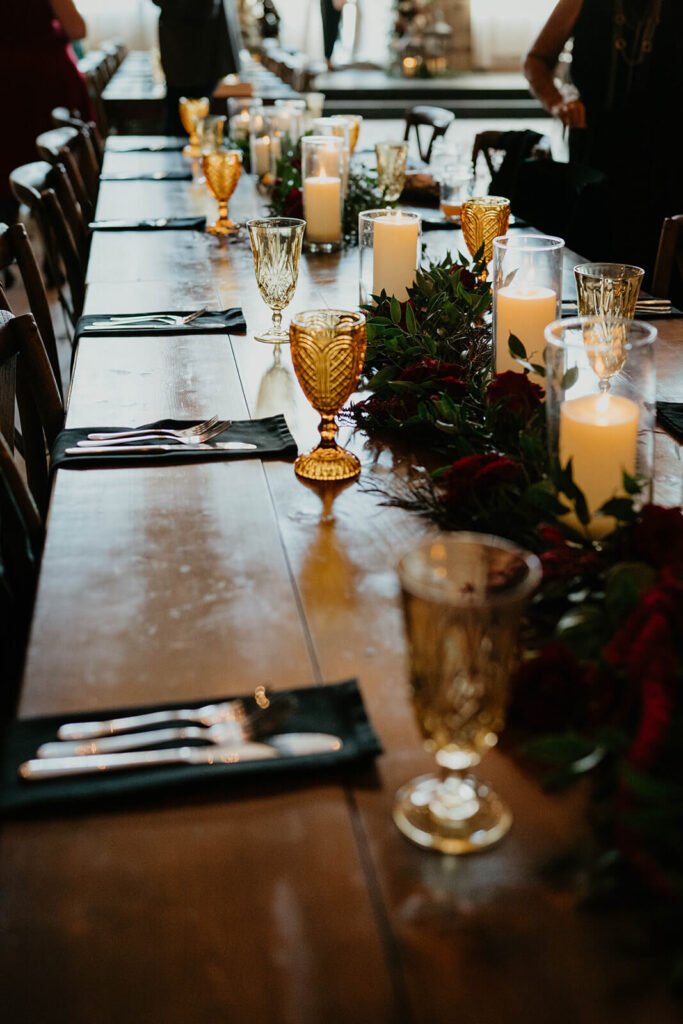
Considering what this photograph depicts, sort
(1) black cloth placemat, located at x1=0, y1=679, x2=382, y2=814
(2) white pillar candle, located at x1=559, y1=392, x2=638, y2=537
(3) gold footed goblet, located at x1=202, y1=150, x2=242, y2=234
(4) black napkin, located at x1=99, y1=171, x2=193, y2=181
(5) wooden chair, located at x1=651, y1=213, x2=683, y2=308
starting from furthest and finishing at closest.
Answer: (4) black napkin, located at x1=99, y1=171, x2=193, y2=181
(3) gold footed goblet, located at x1=202, y1=150, x2=242, y2=234
(5) wooden chair, located at x1=651, y1=213, x2=683, y2=308
(2) white pillar candle, located at x1=559, y1=392, x2=638, y2=537
(1) black cloth placemat, located at x1=0, y1=679, x2=382, y2=814

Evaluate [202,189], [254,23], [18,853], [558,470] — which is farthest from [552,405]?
[254,23]

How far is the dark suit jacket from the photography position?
14.7 feet

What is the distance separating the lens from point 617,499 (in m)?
0.83

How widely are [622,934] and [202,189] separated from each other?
286 centimetres

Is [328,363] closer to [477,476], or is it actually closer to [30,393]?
[477,476]

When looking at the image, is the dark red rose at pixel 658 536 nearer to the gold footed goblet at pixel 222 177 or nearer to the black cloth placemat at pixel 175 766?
the black cloth placemat at pixel 175 766

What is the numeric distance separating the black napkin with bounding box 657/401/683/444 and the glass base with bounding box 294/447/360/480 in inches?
15.8

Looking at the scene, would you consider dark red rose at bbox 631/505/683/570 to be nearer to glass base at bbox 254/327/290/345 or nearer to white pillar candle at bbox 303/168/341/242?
glass base at bbox 254/327/290/345

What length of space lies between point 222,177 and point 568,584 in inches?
70.9

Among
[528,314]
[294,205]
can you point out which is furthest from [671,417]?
[294,205]

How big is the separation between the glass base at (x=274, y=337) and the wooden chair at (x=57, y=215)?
0.69 m

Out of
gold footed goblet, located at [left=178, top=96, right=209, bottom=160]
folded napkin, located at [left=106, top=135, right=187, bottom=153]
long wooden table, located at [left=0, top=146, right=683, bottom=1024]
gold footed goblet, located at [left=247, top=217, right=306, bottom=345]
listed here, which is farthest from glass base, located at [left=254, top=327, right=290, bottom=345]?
folded napkin, located at [left=106, top=135, right=187, bottom=153]

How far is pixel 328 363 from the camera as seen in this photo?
110 cm

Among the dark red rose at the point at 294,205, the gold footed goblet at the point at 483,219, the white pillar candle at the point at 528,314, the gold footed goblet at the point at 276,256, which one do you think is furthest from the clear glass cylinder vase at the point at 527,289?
the dark red rose at the point at 294,205
